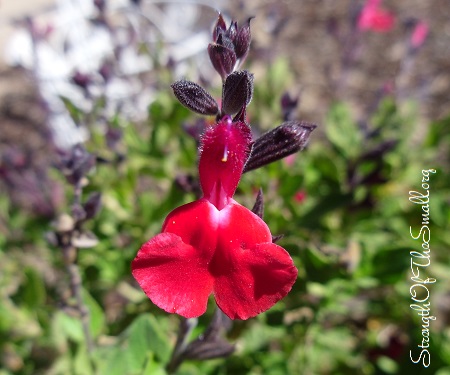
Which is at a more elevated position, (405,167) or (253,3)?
(253,3)

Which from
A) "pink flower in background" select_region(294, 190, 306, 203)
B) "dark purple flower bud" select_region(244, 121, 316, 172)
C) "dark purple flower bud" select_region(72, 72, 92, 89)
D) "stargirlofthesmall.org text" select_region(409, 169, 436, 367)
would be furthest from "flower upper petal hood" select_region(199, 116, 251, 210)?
"dark purple flower bud" select_region(72, 72, 92, 89)

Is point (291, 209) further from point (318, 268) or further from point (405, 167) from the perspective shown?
point (405, 167)

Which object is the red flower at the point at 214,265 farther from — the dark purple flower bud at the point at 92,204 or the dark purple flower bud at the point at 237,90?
the dark purple flower bud at the point at 92,204

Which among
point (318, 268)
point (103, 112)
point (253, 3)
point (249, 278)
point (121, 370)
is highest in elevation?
point (253, 3)

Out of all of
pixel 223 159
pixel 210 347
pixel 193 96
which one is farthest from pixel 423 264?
pixel 193 96

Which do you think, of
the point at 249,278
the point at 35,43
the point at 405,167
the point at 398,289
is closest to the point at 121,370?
the point at 249,278

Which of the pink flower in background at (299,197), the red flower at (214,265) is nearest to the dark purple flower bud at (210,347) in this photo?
the red flower at (214,265)
